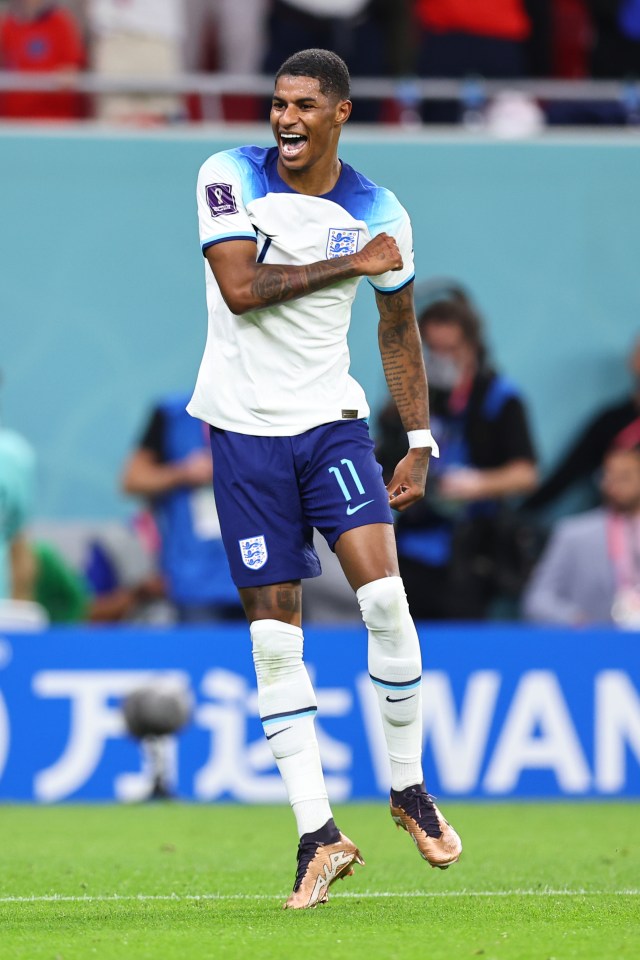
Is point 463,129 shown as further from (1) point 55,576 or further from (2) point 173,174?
(1) point 55,576

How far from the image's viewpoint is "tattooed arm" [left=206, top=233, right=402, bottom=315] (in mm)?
5293

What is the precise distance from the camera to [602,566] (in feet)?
34.9

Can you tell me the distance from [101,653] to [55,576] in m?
0.69

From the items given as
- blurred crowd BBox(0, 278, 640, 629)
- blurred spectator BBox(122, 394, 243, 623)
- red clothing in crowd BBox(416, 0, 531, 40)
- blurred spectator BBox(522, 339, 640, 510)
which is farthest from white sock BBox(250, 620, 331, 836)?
red clothing in crowd BBox(416, 0, 531, 40)

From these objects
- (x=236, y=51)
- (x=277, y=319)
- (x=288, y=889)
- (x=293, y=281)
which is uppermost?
(x=293, y=281)

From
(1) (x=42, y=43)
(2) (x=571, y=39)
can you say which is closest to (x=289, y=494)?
(1) (x=42, y=43)

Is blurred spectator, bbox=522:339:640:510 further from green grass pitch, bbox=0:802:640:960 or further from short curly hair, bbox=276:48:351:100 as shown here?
short curly hair, bbox=276:48:351:100

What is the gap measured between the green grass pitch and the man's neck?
214cm

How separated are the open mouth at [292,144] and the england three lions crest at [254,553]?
1147 mm

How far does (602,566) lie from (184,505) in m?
2.48

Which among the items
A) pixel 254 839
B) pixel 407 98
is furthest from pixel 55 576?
pixel 407 98

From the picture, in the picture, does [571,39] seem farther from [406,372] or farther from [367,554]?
[367,554]

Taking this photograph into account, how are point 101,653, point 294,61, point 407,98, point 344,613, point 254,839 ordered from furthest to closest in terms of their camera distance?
point 407,98
point 344,613
point 101,653
point 254,839
point 294,61

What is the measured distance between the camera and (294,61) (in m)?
5.43
